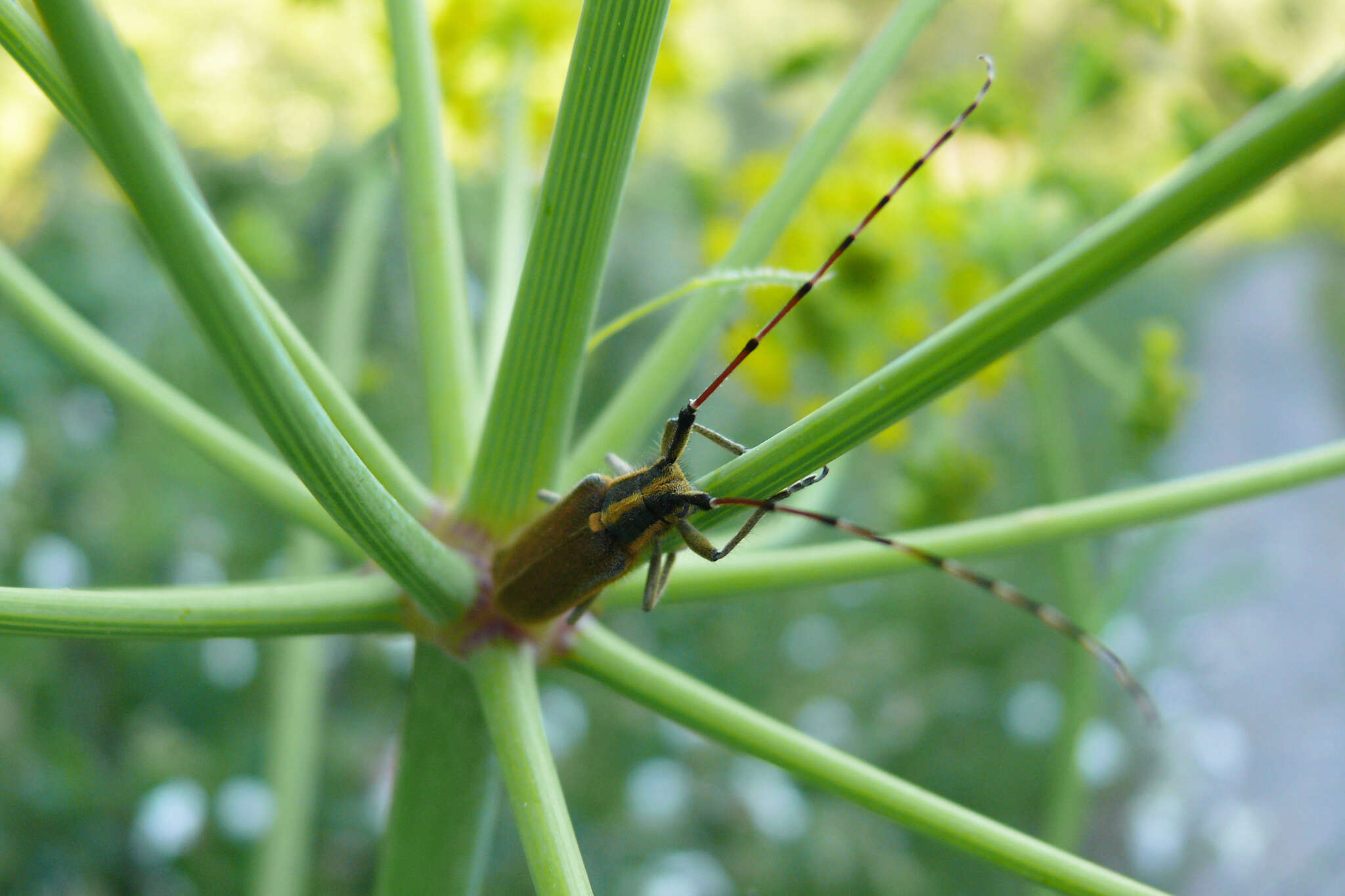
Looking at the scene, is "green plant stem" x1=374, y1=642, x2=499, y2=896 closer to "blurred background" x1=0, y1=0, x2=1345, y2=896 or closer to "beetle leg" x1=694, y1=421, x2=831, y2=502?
"beetle leg" x1=694, y1=421, x2=831, y2=502

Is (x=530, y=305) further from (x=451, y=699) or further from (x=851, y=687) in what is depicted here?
(x=851, y=687)

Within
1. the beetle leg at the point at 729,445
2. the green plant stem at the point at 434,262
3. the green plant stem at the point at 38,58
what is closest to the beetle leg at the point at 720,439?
the beetle leg at the point at 729,445

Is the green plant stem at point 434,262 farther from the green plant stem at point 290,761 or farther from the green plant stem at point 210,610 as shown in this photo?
the green plant stem at point 290,761

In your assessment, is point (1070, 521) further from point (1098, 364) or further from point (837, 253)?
point (1098, 364)

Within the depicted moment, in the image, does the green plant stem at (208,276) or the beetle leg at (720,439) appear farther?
the beetle leg at (720,439)

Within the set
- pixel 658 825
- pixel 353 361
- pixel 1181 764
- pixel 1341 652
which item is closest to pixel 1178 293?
pixel 1341 652

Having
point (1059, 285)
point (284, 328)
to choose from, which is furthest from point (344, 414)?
point (1059, 285)

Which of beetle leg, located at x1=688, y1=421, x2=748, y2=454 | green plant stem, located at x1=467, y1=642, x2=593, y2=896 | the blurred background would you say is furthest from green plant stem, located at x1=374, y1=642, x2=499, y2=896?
the blurred background
